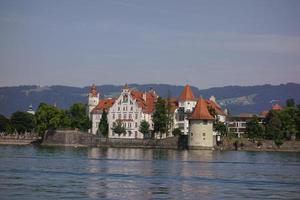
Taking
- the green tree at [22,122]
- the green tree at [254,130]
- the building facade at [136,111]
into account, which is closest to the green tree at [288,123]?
the green tree at [254,130]

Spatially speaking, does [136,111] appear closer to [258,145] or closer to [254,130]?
[254,130]

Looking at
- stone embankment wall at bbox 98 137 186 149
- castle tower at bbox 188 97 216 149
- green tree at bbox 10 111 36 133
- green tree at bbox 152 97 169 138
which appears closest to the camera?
castle tower at bbox 188 97 216 149

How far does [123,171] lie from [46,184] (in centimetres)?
1148

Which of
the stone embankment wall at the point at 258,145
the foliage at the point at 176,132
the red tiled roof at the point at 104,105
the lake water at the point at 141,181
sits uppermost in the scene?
the red tiled roof at the point at 104,105

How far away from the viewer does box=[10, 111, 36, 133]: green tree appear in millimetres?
144500

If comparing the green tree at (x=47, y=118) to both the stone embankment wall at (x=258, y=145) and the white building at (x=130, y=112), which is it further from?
the stone embankment wall at (x=258, y=145)

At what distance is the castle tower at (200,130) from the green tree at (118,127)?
1817 centimetres

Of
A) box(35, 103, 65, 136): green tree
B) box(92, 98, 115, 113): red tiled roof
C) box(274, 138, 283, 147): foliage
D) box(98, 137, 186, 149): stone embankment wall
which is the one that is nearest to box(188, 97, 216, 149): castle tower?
box(98, 137, 186, 149): stone embankment wall

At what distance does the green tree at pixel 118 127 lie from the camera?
118 metres

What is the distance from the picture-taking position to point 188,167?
60125mm

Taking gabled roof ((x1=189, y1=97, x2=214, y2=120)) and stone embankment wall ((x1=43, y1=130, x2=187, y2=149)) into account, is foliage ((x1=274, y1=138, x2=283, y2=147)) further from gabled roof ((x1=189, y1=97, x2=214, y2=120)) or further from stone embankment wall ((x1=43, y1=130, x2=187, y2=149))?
stone embankment wall ((x1=43, y1=130, x2=187, y2=149))

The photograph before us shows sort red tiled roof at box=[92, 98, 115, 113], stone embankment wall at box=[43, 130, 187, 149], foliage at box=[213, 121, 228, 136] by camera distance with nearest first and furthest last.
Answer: stone embankment wall at box=[43, 130, 187, 149], foliage at box=[213, 121, 228, 136], red tiled roof at box=[92, 98, 115, 113]

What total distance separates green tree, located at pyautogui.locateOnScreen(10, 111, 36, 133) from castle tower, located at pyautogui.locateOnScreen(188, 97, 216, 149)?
49182 millimetres

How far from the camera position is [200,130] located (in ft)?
335
